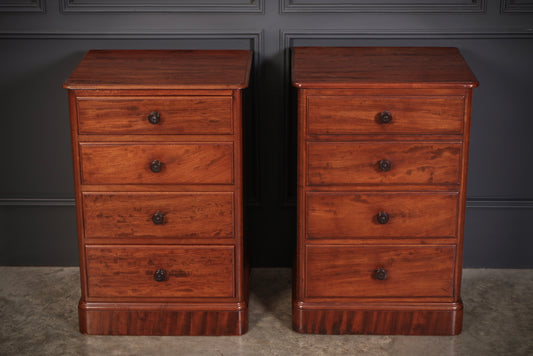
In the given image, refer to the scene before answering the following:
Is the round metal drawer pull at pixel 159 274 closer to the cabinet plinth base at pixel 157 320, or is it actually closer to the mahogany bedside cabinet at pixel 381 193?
the cabinet plinth base at pixel 157 320

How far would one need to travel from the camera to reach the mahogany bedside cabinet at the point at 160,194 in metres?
2.41

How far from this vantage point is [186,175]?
8.12ft

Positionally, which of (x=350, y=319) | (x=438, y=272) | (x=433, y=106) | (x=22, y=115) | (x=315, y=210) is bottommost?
(x=350, y=319)

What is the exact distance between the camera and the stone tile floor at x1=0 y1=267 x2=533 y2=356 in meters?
2.51

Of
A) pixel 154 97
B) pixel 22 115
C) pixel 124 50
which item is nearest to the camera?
pixel 154 97

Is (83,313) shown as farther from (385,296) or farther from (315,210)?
(385,296)

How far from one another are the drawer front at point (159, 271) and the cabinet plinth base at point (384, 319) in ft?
1.13

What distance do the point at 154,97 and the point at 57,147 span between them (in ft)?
2.99

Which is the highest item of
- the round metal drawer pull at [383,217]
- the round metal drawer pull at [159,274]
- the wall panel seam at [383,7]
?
the wall panel seam at [383,7]

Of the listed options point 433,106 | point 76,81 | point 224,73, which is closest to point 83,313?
point 76,81

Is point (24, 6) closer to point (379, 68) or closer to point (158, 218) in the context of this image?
point (158, 218)

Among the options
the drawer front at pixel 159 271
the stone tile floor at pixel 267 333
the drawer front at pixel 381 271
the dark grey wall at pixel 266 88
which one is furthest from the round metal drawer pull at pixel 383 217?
the dark grey wall at pixel 266 88

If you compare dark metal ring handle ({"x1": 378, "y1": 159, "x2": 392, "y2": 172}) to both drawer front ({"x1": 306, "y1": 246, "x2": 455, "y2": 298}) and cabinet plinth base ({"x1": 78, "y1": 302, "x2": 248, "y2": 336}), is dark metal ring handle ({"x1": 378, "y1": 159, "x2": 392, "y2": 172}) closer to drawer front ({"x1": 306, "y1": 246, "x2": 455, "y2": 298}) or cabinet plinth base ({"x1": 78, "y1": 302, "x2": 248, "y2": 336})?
drawer front ({"x1": 306, "y1": 246, "x2": 455, "y2": 298})

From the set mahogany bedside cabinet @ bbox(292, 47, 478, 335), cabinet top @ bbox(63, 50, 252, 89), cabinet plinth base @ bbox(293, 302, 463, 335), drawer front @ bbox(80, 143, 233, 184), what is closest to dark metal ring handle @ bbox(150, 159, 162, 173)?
drawer front @ bbox(80, 143, 233, 184)
